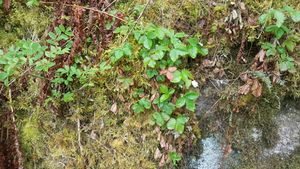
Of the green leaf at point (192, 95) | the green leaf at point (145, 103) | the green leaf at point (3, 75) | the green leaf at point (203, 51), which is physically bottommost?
the green leaf at point (145, 103)

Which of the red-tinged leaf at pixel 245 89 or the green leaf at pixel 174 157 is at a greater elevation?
the red-tinged leaf at pixel 245 89

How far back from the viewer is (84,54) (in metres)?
2.70

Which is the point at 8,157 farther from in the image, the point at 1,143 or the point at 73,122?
the point at 73,122

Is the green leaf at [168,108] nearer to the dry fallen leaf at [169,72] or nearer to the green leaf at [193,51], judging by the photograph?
the dry fallen leaf at [169,72]

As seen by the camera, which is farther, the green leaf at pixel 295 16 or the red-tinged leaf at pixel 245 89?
the red-tinged leaf at pixel 245 89

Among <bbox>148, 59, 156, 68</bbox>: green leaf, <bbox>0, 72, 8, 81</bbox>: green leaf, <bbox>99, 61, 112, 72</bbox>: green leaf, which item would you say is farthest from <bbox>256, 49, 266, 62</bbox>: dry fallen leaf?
<bbox>0, 72, 8, 81</bbox>: green leaf

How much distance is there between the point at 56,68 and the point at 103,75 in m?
0.35

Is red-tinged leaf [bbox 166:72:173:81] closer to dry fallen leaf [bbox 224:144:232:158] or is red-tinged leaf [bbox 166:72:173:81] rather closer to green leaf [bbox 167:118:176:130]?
green leaf [bbox 167:118:176:130]

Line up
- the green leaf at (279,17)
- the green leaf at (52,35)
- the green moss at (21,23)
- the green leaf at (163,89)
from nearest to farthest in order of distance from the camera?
the green leaf at (279,17) → the green leaf at (163,89) → the green leaf at (52,35) → the green moss at (21,23)

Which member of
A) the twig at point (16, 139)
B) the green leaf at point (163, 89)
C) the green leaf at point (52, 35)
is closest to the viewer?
the green leaf at point (163, 89)

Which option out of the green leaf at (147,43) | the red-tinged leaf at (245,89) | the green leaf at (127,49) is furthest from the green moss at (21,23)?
the red-tinged leaf at (245,89)

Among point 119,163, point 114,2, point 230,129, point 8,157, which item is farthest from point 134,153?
point 114,2

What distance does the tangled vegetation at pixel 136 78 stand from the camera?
2.48 meters

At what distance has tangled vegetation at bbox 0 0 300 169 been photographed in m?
2.48
